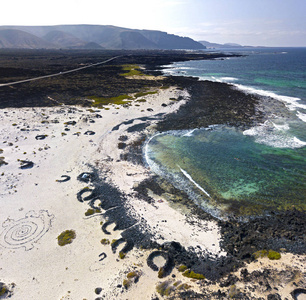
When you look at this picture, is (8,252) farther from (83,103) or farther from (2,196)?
(83,103)

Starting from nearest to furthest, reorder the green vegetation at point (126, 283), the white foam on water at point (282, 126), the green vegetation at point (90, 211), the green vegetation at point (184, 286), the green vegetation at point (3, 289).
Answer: the green vegetation at point (3, 289), the green vegetation at point (184, 286), the green vegetation at point (126, 283), the green vegetation at point (90, 211), the white foam on water at point (282, 126)

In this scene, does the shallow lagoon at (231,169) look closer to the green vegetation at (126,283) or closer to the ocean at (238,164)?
the ocean at (238,164)

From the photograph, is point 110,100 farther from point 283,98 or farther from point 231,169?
point 283,98

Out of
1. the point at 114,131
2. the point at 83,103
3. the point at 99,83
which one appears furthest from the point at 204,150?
the point at 99,83

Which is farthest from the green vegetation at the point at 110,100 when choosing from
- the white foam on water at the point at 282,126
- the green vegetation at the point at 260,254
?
the green vegetation at the point at 260,254

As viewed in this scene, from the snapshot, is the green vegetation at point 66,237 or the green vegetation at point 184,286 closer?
the green vegetation at point 184,286

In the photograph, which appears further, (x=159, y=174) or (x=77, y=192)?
(x=159, y=174)

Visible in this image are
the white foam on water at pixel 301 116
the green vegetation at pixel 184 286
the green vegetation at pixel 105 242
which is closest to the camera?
the green vegetation at pixel 184 286
